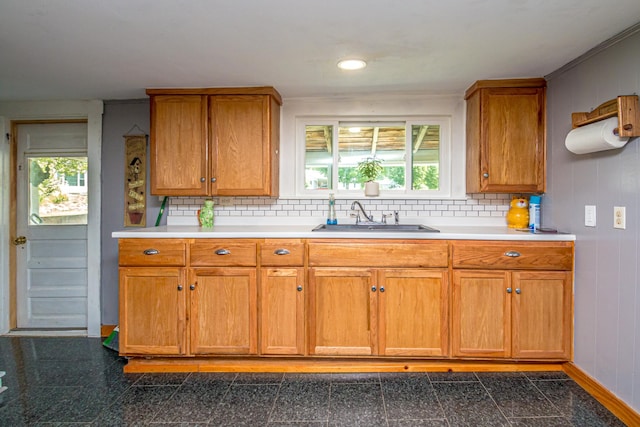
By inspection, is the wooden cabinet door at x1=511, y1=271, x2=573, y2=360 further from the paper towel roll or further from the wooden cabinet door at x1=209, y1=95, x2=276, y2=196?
A: the wooden cabinet door at x1=209, y1=95, x2=276, y2=196

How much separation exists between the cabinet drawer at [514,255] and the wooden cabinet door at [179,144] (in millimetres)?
1975

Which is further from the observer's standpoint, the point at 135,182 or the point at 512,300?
the point at 135,182

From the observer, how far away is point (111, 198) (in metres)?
3.29

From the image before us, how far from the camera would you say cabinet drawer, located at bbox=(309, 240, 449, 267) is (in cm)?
253

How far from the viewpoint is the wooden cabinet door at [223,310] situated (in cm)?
257

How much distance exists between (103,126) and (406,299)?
2.92 metres

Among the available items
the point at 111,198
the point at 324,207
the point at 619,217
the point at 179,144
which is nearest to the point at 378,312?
the point at 324,207

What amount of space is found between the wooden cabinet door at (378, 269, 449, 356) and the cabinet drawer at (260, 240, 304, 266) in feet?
1.90

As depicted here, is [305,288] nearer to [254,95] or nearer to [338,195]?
[338,195]

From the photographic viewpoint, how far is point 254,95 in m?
2.90

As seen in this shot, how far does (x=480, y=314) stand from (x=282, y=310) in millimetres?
1335

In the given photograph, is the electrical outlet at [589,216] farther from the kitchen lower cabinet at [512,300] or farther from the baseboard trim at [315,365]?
the baseboard trim at [315,365]

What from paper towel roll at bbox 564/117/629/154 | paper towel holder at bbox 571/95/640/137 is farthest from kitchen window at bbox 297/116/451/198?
paper towel holder at bbox 571/95/640/137

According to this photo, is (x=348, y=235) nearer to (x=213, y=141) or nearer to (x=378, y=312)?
(x=378, y=312)
